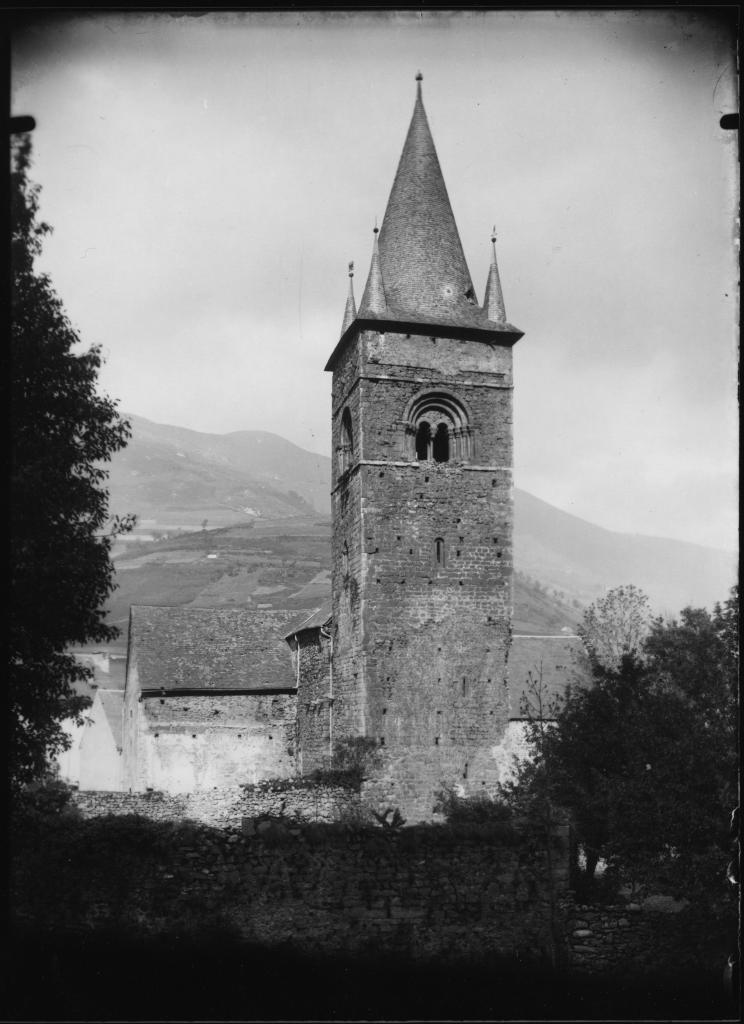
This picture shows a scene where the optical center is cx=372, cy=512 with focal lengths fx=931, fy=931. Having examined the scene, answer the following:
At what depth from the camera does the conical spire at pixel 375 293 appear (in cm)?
2600

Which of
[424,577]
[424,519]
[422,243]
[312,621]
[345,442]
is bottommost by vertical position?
[312,621]

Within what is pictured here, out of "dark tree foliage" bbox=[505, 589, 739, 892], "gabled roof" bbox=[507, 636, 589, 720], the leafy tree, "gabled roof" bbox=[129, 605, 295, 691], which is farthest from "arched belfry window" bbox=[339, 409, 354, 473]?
the leafy tree

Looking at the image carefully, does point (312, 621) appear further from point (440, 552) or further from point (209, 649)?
point (440, 552)

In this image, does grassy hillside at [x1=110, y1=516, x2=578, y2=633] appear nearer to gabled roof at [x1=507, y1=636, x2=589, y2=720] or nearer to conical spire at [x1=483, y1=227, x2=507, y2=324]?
gabled roof at [x1=507, y1=636, x2=589, y2=720]

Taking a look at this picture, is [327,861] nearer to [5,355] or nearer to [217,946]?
[217,946]

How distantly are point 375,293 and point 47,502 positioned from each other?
15.6 metres

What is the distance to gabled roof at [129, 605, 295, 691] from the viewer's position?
32188 millimetres

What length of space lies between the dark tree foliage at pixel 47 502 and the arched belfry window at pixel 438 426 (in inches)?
531

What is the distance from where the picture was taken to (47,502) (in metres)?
12.5

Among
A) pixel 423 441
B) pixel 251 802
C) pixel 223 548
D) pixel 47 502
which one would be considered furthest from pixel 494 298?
pixel 223 548

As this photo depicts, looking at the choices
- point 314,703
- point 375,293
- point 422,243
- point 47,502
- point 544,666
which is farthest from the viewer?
point 544,666

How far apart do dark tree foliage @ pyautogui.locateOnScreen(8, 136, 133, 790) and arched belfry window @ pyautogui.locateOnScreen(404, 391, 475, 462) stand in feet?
44.2

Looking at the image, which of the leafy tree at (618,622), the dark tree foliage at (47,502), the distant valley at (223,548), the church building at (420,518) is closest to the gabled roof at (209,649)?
the church building at (420,518)

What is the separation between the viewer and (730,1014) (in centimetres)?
972
